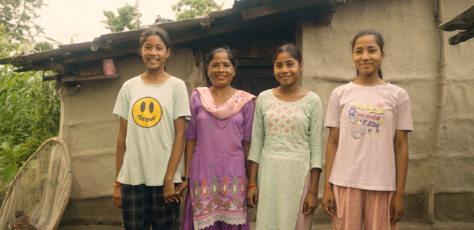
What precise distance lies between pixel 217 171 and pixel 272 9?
6.53 ft

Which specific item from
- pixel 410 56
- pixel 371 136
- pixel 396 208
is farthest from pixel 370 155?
pixel 410 56

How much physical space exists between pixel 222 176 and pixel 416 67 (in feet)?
10.2

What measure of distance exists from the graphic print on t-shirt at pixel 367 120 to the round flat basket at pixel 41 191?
283cm

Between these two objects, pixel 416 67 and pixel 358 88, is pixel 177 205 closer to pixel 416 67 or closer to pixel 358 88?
pixel 358 88

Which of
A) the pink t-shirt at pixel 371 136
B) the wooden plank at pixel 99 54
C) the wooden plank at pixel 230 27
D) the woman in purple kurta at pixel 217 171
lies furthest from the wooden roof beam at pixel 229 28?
the pink t-shirt at pixel 371 136

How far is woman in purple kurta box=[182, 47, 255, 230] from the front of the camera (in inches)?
72.7

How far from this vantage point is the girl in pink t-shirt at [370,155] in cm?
Result: 163

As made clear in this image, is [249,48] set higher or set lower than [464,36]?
higher

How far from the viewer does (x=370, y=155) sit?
1.66 m

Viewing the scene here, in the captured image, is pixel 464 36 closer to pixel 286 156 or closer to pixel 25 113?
pixel 286 156

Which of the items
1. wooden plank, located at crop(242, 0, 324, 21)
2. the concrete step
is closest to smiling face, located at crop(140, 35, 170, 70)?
wooden plank, located at crop(242, 0, 324, 21)

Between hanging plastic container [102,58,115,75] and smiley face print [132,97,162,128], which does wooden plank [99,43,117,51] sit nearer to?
hanging plastic container [102,58,115,75]

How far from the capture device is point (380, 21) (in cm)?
359

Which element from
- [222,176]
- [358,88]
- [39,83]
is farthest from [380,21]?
[39,83]
